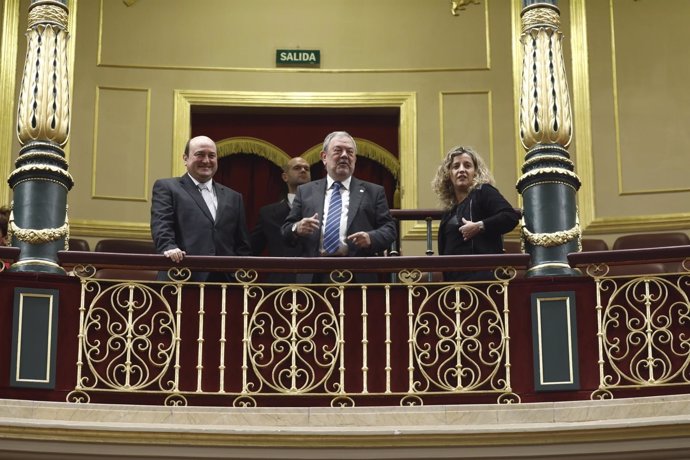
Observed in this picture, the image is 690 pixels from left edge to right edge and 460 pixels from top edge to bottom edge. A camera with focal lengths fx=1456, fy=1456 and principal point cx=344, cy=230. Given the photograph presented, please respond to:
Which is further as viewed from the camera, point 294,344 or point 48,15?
point 48,15

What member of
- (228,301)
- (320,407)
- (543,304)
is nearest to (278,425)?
(320,407)

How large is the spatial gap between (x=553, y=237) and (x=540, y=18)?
1158 mm

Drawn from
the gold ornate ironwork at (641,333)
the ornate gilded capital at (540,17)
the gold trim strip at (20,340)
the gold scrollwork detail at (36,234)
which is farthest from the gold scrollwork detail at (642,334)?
the gold scrollwork detail at (36,234)

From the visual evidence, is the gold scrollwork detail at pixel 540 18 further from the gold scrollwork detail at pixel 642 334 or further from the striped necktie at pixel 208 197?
the striped necktie at pixel 208 197

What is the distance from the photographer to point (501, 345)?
6496 mm

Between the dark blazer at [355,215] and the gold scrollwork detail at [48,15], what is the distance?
147 centimetres

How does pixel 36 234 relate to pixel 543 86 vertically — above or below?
below

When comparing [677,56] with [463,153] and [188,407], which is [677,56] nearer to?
[463,153]

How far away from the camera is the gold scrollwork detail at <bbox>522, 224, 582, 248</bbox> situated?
6773mm

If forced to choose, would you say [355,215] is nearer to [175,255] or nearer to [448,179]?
[448,179]

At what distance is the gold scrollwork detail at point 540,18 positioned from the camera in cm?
719

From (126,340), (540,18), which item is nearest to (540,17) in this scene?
(540,18)

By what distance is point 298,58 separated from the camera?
34.5ft

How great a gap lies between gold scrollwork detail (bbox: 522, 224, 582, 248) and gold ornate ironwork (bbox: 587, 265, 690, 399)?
30cm
